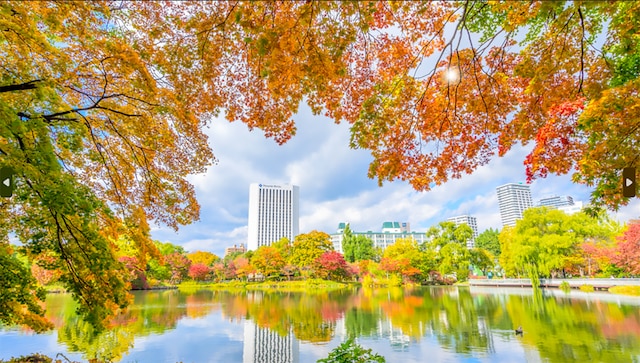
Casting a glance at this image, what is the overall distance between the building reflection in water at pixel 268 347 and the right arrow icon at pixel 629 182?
6751mm

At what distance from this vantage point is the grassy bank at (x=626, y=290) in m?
17.3

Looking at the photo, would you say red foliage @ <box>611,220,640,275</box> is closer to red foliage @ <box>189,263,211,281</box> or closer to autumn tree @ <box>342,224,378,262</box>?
autumn tree @ <box>342,224,378,262</box>

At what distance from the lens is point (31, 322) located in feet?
17.3

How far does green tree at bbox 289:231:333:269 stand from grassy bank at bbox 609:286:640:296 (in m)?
23.6

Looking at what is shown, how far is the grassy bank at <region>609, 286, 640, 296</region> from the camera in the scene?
682 inches

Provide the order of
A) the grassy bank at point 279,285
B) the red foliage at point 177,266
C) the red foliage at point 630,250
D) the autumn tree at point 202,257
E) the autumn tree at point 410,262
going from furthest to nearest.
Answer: the autumn tree at point 202,257, the autumn tree at point 410,262, the red foliage at point 177,266, the grassy bank at point 279,285, the red foliage at point 630,250

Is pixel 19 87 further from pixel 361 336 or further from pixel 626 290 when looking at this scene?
pixel 626 290

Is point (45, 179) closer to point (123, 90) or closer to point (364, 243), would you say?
Result: point (123, 90)

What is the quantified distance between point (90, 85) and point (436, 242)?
33695mm

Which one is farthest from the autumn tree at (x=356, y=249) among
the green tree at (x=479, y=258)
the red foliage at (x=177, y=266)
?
the red foliage at (x=177, y=266)

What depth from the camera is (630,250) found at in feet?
64.0

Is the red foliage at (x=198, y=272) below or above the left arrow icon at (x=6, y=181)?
below

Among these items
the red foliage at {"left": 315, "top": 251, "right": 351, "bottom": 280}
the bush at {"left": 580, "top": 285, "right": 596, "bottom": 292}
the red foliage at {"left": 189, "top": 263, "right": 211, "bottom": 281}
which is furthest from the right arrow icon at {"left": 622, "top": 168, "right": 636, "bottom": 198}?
the red foliage at {"left": 189, "top": 263, "right": 211, "bottom": 281}

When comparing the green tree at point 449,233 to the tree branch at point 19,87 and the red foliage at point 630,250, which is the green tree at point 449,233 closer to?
the red foliage at point 630,250
